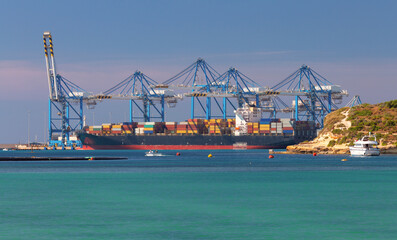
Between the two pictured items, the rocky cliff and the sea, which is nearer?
the sea

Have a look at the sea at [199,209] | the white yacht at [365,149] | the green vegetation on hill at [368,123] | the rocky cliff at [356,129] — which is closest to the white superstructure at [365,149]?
the white yacht at [365,149]

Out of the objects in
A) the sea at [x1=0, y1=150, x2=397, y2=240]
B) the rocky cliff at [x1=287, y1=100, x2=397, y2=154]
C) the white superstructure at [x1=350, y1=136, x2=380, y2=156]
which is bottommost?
the sea at [x1=0, y1=150, x2=397, y2=240]

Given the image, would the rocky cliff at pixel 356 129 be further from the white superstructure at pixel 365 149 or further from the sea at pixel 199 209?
the sea at pixel 199 209

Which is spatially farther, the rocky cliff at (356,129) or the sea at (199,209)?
the rocky cliff at (356,129)

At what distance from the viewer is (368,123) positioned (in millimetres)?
181375

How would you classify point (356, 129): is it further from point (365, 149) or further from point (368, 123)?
point (365, 149)

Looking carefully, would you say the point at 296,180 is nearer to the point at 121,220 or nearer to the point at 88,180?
the point at 88,180

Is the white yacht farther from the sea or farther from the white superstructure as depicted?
the sea

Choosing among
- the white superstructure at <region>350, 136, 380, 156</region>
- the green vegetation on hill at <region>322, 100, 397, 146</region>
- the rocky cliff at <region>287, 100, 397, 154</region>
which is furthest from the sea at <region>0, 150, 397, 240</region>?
the green vegetation on hill at <region>322, 100, 397, 146</region>

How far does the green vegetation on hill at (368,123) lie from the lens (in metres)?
174

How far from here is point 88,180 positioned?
7619 centimetres

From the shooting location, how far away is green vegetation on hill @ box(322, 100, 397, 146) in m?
174

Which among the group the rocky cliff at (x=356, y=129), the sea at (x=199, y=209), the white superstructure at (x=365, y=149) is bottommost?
the sea at (x=199, y=209)

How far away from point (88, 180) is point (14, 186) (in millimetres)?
9937
